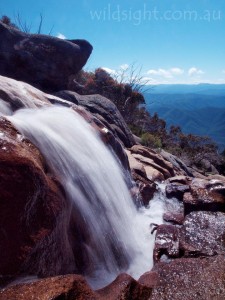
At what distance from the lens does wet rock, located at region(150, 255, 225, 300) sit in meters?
2.76

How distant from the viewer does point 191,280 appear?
3.03m

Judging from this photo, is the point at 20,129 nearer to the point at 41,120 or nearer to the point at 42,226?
the point at 41,120

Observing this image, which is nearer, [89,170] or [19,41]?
[89,170]

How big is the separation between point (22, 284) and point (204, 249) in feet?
9.35

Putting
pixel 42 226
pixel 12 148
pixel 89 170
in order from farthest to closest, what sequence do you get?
1. pixel 89 170
2. pixel 12 148
3. pixel 42 226

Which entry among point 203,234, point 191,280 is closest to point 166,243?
point 203,234

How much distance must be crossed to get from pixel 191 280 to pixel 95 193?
2.26 meters

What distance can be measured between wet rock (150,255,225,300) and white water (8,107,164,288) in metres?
1.05

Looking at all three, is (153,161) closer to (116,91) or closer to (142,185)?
(142,185)

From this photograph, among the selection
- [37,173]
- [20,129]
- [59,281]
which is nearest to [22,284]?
[59,281]

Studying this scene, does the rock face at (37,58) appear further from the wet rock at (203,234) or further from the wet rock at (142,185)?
the wet rock at (203,234)

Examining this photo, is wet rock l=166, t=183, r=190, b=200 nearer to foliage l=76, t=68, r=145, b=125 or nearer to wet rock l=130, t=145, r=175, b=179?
wet rock l=130, t=145, r=175, b=179

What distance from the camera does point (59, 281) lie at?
7.61 ft

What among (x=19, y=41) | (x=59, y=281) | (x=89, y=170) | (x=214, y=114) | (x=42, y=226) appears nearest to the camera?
(x=59, y=281)
